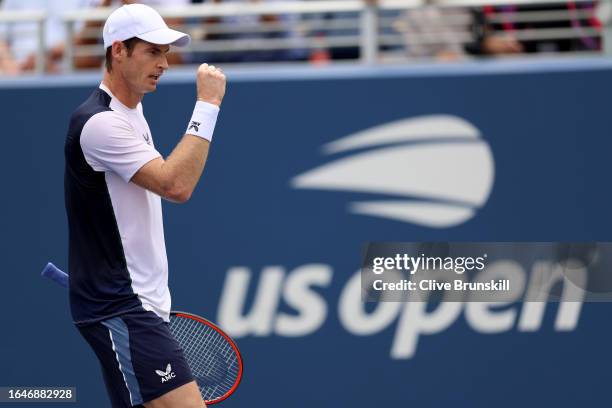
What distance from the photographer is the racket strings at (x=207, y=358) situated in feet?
13.9

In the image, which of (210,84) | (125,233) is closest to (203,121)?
(210,84)

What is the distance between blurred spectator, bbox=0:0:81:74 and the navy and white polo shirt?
9.09 ft

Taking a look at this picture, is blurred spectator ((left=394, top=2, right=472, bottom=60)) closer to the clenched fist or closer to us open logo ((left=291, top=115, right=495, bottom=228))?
us open logo ((left=291, top=115, right=495, bottom=228))

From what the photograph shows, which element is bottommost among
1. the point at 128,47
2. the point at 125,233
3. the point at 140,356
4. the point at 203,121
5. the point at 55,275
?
the point at 140,356

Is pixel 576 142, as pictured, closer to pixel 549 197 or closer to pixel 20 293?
pixel 549 197

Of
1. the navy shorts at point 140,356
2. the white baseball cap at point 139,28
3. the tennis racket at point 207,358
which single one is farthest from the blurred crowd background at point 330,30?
the navy shorts at point 140,356

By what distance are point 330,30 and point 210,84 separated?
9.12 feet

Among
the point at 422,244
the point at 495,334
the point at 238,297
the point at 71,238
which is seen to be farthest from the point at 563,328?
the point at 71,238

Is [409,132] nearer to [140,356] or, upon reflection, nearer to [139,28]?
[139,28]

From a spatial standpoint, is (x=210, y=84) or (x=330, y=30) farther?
(x=330, y=30)

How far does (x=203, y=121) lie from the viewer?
3525 mm

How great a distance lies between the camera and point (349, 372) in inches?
219

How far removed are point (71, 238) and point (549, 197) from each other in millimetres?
2652

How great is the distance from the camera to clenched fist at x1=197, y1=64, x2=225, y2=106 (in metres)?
3.57
